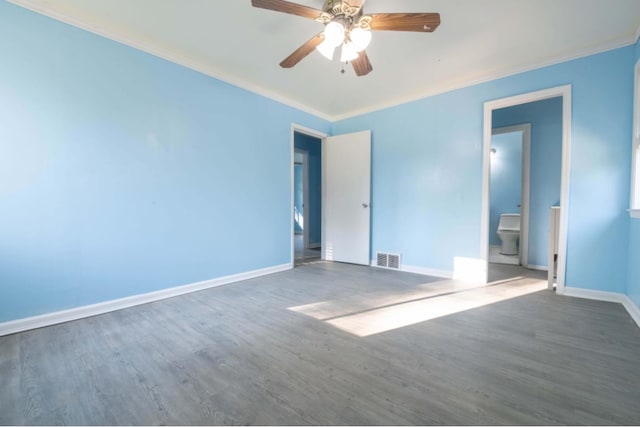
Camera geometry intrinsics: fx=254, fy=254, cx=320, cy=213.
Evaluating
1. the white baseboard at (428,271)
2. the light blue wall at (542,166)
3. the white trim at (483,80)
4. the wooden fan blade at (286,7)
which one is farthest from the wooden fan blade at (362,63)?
the light blue wall at (542,166)

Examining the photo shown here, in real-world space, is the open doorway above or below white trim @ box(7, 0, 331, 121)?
below

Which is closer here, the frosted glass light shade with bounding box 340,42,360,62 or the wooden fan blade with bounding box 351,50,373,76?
the frosted glass light shade with bounding box 340,42,360,62

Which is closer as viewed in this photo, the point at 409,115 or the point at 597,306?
the point at 597,306

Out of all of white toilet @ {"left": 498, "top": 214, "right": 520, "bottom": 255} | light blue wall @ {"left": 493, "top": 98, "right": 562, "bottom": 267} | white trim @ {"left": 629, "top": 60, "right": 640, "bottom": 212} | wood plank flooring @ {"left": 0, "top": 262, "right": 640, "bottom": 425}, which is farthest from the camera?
white toilet @ {"left": 498, "top": 214, "right": 520, "bottom": 255}

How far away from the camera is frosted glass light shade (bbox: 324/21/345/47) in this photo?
1774mm

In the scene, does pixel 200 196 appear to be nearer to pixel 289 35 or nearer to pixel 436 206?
pixel 289 35

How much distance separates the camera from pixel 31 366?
1512 millimetres

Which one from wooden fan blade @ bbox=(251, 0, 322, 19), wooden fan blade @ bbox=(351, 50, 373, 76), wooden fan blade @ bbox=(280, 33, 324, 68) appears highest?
wooden fan blade @ bbox=(251, 0, 322, 19)

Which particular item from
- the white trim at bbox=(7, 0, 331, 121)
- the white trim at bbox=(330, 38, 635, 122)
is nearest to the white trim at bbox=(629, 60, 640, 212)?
the white trim at bbox=(330, 38, 635, 122)

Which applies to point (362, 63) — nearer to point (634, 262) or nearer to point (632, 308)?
point (634, 262)

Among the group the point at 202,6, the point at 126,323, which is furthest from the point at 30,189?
the point at 202,6

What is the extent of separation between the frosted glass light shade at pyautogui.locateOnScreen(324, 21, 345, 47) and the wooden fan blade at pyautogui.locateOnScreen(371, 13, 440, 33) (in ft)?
0.83

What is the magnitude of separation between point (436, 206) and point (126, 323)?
3622 mm

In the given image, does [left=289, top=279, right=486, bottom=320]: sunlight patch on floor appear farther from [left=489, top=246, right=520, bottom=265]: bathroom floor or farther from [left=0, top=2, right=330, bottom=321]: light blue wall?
[left=489, top=246, right=520, bottom=265]: bathroom floor
